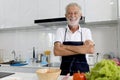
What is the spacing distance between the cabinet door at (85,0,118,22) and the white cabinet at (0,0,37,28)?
88 centimetres

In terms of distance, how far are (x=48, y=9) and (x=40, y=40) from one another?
2.06 feet

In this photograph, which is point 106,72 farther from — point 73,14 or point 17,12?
point 17,12

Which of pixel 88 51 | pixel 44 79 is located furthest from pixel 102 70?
pixel 88 51

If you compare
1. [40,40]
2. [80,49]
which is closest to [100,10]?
[80,49]

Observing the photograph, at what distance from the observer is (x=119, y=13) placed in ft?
→ 7.66

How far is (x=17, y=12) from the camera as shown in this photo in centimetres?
299

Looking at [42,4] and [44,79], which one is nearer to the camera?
[44,79]

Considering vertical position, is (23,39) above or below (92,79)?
above

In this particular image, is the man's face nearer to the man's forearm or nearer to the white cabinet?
the man's forearm

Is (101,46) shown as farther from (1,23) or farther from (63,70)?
(1,23)

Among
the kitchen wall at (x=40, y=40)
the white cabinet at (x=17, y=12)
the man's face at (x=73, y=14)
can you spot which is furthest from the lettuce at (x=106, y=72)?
the white cabinet at (x=17, y=12)

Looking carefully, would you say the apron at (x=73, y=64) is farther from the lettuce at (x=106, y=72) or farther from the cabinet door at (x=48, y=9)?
the cabinet door at (x=48, y=9)

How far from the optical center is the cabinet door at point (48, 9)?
8.99ft

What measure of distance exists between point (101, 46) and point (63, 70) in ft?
3.95
